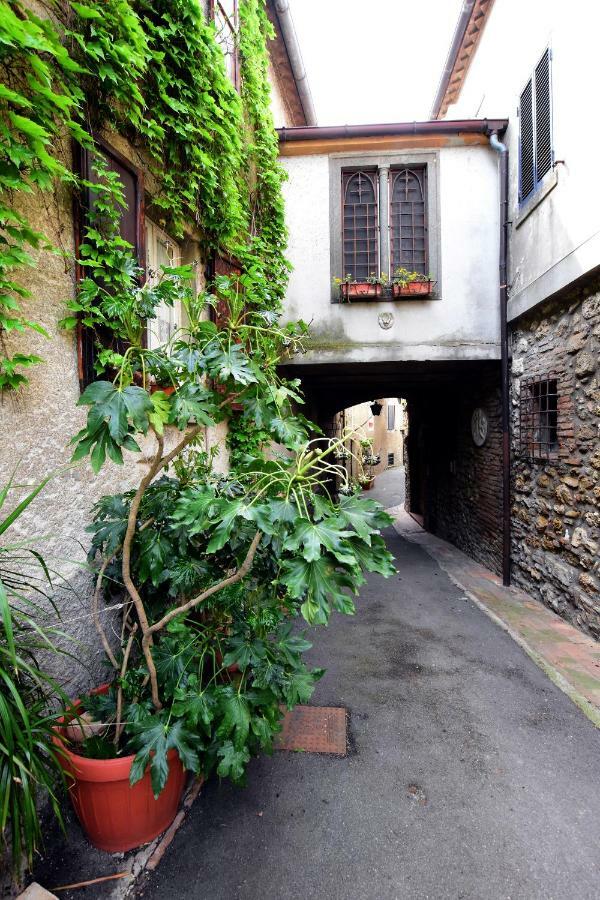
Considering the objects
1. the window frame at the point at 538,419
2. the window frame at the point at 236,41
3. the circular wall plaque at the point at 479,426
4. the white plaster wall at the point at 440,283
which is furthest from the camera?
the circular wall plaque at the point at 479,426

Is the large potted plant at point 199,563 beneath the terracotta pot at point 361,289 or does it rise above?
beneath

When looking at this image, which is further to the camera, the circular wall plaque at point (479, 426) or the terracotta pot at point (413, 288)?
the circular wall plaque at point (479, 426)

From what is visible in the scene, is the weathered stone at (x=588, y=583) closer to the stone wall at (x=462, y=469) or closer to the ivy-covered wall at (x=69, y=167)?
the stone wall at (x=462, y=469)

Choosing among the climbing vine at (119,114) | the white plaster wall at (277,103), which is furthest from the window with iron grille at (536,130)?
the white plaster wall at (277,103)

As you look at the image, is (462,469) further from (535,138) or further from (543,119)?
(543,119)

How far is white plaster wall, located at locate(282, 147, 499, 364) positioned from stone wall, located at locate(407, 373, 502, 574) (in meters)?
1.11

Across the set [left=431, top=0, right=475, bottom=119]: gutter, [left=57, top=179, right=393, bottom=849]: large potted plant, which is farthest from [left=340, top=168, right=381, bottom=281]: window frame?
[left=57, top=179, right=393, bottom=849]: large potted plant

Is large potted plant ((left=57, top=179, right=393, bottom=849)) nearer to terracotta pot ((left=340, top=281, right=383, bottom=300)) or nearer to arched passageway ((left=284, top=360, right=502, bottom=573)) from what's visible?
terracotta pot ((left=340, top=281, right=383, bottom=300))

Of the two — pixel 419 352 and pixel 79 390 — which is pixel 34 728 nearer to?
pixel 79 390

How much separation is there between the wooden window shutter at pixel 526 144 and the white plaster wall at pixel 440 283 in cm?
60

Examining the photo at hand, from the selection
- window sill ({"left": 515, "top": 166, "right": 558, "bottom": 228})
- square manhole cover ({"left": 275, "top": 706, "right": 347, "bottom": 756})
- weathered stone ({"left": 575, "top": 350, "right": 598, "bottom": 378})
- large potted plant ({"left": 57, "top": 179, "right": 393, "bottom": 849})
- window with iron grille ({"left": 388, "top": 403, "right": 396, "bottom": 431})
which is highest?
window sill ({"left": 515, "top": 166, "right": 558, "bottom": 228})

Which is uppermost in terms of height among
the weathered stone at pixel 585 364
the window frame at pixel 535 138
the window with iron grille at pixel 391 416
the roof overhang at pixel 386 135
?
the roof overhang at pixel 386 135

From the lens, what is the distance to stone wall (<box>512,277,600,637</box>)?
4312 mm

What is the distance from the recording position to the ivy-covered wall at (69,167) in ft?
6.58
